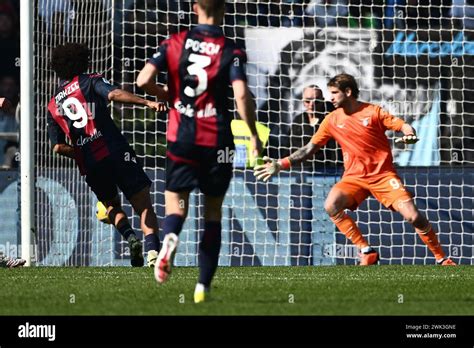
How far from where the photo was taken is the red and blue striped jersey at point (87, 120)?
1131 centimetres

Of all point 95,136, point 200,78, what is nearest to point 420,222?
point 95,136

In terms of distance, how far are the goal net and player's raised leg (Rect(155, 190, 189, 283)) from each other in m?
5.93

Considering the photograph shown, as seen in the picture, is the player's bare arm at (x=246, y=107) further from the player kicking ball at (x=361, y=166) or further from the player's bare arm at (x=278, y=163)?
the player kicking ball at (x=361, y=166)

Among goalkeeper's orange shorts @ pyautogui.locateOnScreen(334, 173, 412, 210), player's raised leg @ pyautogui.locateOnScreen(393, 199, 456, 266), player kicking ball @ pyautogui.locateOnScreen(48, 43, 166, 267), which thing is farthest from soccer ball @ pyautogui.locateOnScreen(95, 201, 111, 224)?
player's raised leg @ pyautogui.locateOnScreen(393, 199, 456, 266)

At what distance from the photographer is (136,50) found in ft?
46.6

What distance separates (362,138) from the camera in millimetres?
12406

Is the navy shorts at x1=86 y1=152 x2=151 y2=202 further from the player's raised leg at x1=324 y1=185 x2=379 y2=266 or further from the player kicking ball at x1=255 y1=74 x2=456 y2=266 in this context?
the player's raised leg at x1=324 y1=185 x2=379 y2=266

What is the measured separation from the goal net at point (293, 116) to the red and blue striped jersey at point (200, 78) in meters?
5.94

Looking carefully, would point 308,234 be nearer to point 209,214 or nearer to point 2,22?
point 2,22

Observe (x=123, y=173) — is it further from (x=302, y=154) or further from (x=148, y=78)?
(x=148, y=78)

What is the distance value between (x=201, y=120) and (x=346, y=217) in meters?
5.06
